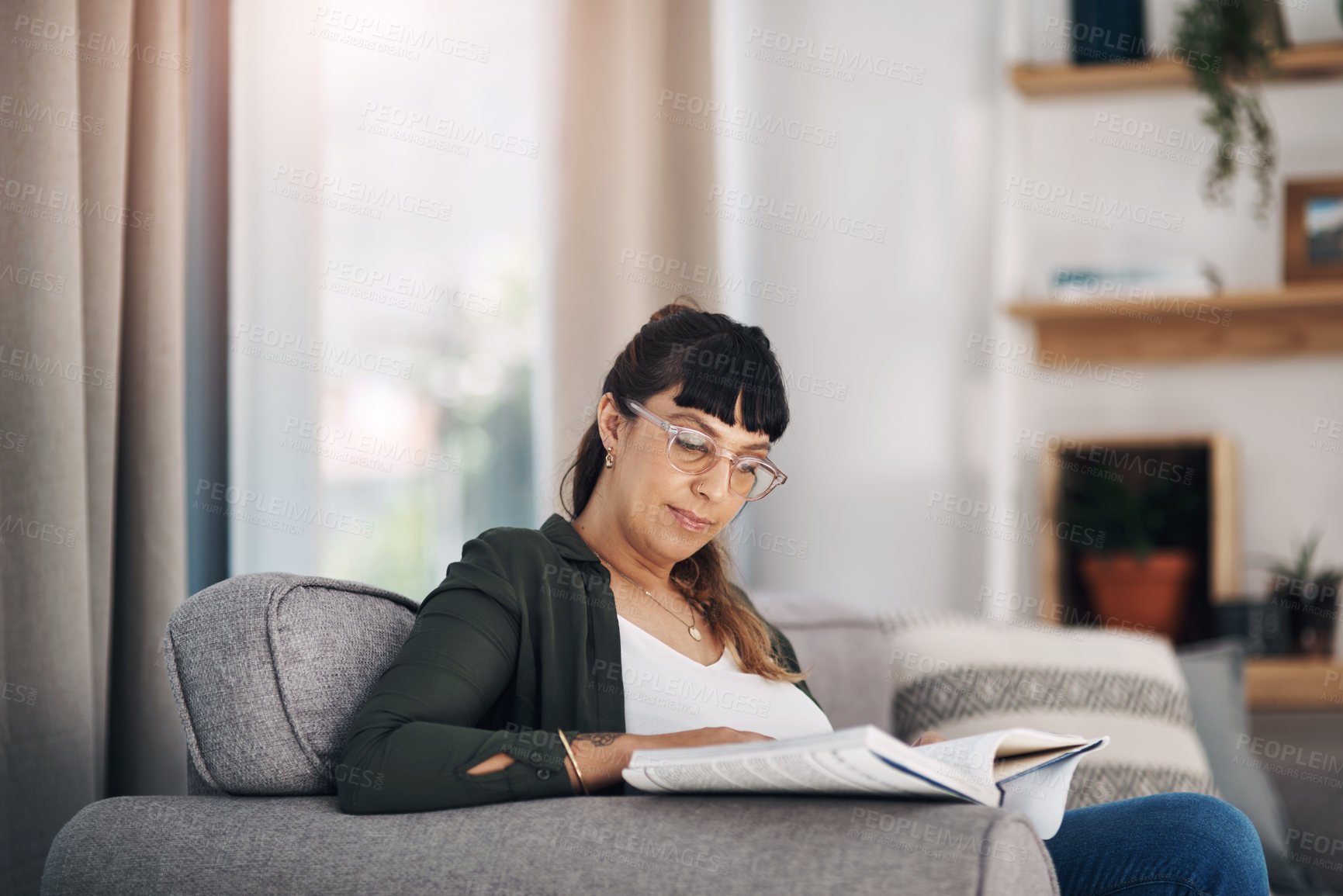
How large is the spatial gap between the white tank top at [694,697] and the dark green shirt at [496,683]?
2cm

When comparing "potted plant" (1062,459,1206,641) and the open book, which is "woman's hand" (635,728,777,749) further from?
"potted plant" (1062,459,1206,641)

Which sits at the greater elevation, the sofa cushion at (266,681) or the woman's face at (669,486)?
the woman's face at (669,486)

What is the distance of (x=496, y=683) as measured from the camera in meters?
1.05

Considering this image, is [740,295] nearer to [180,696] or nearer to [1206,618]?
[1206,618]

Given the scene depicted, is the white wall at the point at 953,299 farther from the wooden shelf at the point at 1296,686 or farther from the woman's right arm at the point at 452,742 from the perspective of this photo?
the woman's right arm at the point at 452,742

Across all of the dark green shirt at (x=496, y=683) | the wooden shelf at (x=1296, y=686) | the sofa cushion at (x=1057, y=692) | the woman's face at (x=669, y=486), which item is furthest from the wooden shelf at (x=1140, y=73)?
the dark green shirt at (x=496, y=683)

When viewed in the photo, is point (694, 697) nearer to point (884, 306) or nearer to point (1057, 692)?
point (1057, 692)

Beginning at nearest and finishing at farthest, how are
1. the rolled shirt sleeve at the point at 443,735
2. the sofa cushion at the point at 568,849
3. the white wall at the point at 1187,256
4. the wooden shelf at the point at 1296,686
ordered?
1. the sofa cushion at the point at 568,849
2. the rolled shirt sleeve at the point at 443,735
3. the wooden shelf at the point at 1296,686
4. the white wall at the point at 1187,256

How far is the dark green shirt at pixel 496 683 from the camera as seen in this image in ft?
3.03

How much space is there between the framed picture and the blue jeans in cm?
212

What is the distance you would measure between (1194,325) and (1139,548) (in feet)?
1.84

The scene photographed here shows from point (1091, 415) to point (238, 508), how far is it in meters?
2.11

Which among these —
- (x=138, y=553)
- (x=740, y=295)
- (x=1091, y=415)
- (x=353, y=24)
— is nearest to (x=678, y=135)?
(x=740, y=295)

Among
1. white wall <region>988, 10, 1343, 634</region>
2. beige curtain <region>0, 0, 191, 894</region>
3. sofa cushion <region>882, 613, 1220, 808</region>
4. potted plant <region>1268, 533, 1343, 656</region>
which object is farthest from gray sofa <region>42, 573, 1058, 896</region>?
potted plant <region>1268, 533, 1343, 656</region>
